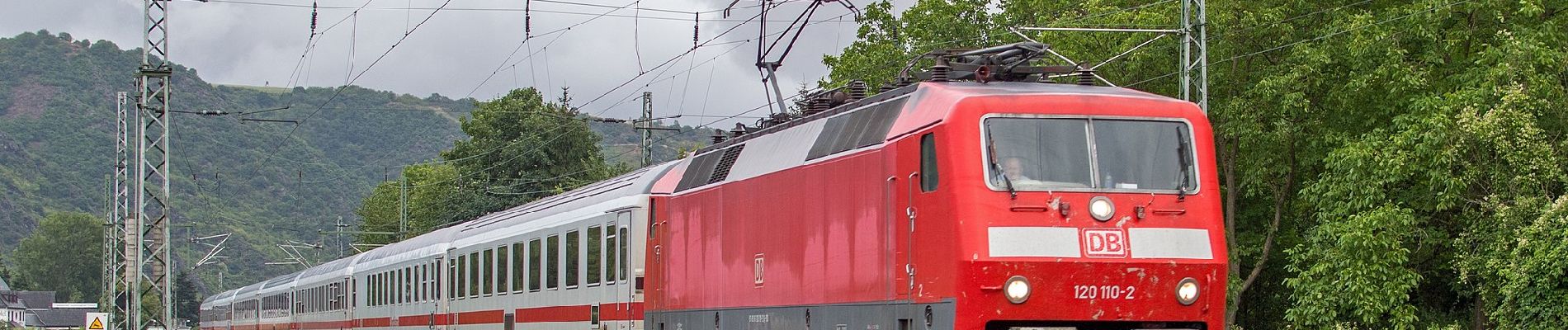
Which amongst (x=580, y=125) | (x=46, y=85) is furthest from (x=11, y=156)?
(x=580, y=125)

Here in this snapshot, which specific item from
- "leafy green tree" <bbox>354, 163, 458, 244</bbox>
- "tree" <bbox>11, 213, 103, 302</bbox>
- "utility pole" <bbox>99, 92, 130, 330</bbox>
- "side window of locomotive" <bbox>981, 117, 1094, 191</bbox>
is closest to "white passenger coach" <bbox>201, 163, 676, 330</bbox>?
"utility pole" <bbox>99, 92, 130, 330</bbox>

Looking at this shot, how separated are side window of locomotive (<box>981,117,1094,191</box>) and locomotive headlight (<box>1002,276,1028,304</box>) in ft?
2.15

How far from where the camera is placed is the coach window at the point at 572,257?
890 inches

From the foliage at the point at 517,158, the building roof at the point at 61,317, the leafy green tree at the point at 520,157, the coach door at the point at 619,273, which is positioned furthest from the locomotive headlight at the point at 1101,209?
the building roof at the point at 61,317

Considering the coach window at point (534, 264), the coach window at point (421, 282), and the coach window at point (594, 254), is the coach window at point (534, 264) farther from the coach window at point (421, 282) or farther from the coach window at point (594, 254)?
the coach window at point (421, 282)

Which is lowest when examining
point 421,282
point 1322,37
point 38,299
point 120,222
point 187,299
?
point 421,282

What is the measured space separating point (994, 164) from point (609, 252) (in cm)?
959

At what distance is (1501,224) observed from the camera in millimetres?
25672

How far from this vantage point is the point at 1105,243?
12312 mm

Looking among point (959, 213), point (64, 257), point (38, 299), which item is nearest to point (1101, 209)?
point (959, 213)

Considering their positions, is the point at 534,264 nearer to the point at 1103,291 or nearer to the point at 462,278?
the point at 462,278

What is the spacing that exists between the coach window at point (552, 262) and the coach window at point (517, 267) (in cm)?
136

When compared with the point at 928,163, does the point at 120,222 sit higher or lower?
higher

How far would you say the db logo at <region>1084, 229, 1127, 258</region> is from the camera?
1227 cm
